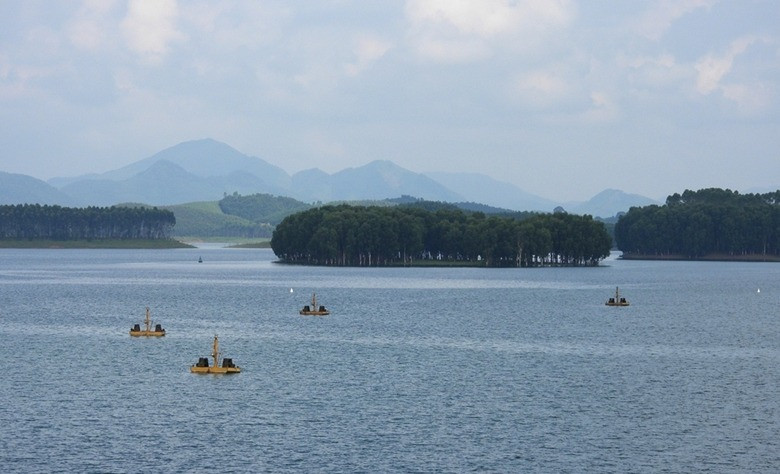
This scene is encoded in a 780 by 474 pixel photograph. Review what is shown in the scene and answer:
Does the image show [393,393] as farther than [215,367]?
No

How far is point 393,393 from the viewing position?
235 ft

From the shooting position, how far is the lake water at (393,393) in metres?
53.6

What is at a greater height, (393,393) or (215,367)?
(215,367)

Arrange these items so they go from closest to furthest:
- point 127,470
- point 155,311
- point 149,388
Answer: point 127,470 < point 149,388 < point 155,311

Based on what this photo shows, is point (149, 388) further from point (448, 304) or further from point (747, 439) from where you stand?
point (448, 304)

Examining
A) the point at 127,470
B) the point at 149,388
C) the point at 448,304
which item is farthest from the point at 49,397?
the point at 448,304

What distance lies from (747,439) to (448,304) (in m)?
97.2

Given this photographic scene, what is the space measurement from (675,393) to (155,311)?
82.6 metres

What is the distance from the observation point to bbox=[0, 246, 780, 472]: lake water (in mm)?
53594

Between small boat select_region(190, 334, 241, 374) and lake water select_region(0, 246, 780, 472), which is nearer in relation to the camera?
lake water select_region(0, 246, 780, 472)

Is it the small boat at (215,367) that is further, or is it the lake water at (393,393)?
the small boat at (215,367)

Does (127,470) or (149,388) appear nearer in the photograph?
(127,470)

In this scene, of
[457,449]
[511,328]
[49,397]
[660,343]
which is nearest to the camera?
[457,449]

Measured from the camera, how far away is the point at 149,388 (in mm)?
72750
